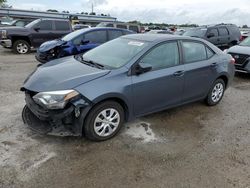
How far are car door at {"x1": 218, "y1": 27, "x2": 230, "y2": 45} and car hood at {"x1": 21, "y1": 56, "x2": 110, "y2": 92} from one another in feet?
33.3

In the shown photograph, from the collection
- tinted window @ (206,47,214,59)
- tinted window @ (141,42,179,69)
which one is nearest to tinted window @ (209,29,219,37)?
tinted window @ (206,47,214,59)

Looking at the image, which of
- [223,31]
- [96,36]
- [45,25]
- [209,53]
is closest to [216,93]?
[209,53]

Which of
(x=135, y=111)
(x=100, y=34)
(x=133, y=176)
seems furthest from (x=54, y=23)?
(x=133, y=176)

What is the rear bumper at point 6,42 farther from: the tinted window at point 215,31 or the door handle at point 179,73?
the door handle at point 179,73

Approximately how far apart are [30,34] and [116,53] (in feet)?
29.4

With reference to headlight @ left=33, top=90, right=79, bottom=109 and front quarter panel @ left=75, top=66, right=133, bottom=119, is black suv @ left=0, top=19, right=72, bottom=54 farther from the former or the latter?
front quarter panel @ left=75, top=66, right=133, bottom=119

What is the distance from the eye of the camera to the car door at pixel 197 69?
4766 millimetres

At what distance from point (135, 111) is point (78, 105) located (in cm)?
104

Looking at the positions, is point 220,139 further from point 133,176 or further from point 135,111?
point 133,176

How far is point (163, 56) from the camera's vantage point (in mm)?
4449

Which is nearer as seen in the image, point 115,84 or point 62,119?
point 62,119

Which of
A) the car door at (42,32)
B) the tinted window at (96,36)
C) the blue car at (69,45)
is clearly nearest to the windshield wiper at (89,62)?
the blue car at (69,45)

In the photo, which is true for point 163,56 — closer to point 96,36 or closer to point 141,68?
point 141,68

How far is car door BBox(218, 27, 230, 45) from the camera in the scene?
1260cm
